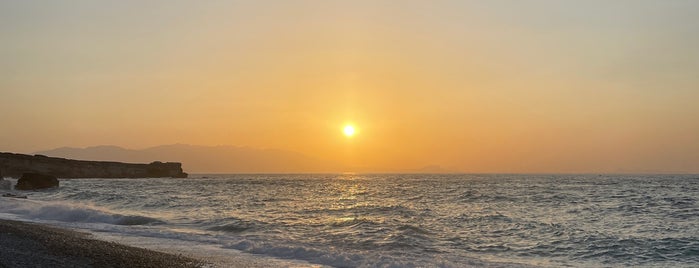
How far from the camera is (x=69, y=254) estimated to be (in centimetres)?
1647

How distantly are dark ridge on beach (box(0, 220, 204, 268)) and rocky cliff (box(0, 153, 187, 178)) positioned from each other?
119824 millimetres

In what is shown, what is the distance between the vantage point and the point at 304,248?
22.0 metres

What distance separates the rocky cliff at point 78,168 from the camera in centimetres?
13662

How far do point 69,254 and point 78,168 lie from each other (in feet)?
544

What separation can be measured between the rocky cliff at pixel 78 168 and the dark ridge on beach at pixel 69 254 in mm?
119824

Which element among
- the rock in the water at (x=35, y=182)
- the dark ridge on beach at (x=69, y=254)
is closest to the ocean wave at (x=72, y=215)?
the dark ridge on beach at (x=69, y=254)

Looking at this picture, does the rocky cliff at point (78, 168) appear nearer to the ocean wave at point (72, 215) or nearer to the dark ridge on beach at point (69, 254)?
the ocean wave at point (72, 215)

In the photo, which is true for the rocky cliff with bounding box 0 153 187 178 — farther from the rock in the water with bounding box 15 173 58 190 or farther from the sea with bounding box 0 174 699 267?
the sea with bounding box 0 174 699 267

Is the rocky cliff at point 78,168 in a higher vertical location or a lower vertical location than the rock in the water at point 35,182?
higher

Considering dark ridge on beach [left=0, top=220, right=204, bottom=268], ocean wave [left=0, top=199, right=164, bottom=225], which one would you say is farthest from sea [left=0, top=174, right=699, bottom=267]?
dark ridge on beach [left=0, top=220, right=204, bottom=268]

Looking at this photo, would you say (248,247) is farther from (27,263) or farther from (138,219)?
(138,219)

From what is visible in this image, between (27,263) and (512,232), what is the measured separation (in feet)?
73.2

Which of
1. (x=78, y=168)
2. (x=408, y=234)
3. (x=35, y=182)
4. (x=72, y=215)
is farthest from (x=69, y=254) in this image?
(x=78, y=168)

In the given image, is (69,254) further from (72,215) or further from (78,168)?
(78,168)
